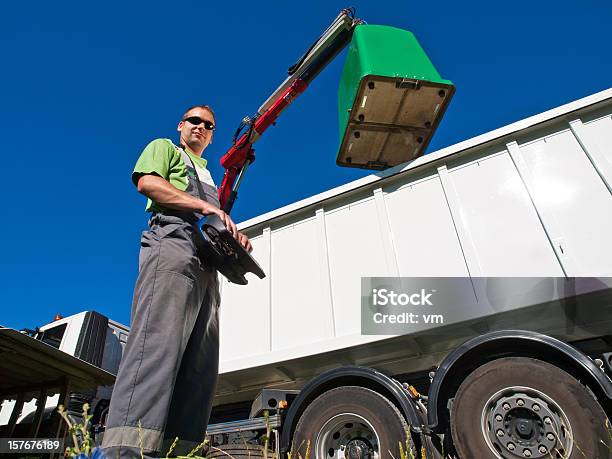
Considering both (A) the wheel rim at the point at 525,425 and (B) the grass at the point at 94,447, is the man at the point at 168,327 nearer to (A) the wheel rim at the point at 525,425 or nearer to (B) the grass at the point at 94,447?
(B) the grass at the point at 94,447

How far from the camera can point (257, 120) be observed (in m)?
7.18

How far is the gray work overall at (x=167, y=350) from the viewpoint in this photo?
1.25 m

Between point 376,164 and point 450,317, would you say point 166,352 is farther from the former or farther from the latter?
point 376,164

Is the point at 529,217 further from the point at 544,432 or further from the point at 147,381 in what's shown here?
the point at 147,381

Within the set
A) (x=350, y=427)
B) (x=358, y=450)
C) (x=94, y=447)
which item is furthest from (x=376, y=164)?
(x=94, y=447)

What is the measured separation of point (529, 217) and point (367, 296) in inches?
51.4

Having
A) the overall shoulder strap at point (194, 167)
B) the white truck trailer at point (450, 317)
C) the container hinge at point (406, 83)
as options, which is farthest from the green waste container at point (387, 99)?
the overall shoulder strap at point (194, 167)

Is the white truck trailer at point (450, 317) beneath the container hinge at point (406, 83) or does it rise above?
beneath

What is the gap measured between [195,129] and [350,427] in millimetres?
2305

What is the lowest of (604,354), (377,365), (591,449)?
(591,449)

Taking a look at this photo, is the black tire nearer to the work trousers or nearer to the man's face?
the work trousers

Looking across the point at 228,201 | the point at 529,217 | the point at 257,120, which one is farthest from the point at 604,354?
the point at 257,120

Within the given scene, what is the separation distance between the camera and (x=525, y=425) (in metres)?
2.49

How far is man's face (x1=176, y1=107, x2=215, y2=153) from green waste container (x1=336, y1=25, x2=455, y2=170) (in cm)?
254
